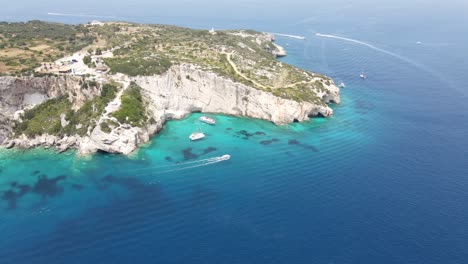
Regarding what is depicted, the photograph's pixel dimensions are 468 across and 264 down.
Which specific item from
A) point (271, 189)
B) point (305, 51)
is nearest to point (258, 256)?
point (271, 189)

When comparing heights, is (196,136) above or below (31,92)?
below

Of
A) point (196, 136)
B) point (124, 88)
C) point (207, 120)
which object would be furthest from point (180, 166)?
point (124, 88)

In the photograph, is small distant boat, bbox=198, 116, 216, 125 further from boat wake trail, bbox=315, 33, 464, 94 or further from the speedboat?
boat wake trail, bbox=315, 33, 464, 94

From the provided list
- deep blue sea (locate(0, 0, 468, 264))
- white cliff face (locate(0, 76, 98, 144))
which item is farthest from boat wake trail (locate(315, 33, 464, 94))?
white cliff face (locate(0, 76, 98, 144))

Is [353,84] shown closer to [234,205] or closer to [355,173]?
[355,173]

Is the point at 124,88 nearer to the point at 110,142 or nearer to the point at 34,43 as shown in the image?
the point at 110,142

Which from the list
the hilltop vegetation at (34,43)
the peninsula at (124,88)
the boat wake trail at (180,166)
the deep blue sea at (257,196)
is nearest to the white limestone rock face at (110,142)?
the peninsula at (124,88)
